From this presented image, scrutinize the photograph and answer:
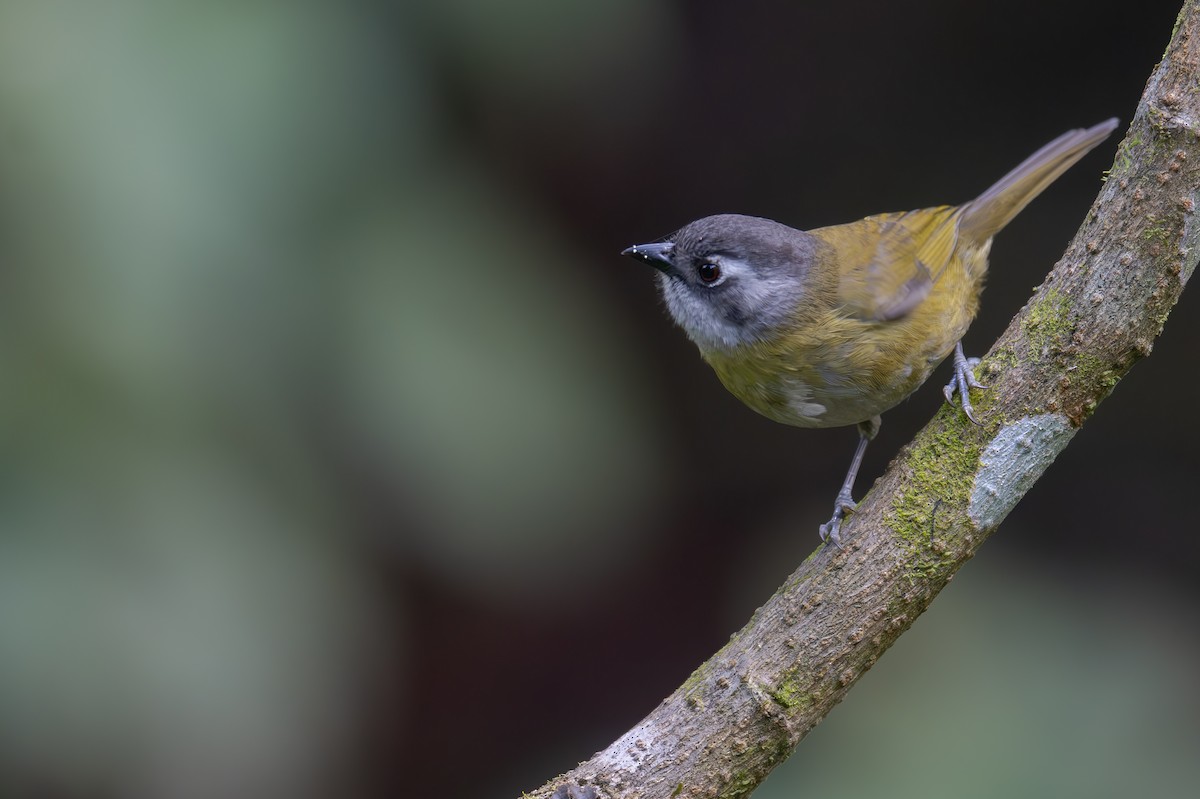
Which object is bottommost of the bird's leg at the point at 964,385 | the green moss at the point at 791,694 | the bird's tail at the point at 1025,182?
the green moss at the point at 791,694

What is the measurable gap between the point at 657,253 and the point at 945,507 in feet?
4.25

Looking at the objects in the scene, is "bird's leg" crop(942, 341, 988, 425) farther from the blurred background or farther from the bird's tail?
the blurred background

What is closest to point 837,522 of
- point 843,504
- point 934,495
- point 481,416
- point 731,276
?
point 843,504

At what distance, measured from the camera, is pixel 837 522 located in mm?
2758

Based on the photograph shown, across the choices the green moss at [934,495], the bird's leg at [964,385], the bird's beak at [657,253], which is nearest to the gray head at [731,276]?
the bird's beak at [657,253]

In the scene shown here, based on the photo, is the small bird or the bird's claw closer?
the bird's claw

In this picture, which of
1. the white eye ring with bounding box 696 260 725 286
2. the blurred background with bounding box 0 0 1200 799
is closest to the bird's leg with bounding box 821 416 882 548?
the white eye ring with bounding box 696 260 725 286

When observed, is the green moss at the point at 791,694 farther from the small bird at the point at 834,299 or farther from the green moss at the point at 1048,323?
the green moss at the point at 1048,323

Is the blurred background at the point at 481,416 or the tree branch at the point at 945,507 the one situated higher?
the blurred background at the point at 481,416

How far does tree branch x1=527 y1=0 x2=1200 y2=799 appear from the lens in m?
2.32

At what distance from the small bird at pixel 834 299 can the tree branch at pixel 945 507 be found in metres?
0.48

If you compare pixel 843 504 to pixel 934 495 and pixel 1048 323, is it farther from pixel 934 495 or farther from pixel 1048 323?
pixel 1048 323

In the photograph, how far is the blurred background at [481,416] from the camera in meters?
3.36

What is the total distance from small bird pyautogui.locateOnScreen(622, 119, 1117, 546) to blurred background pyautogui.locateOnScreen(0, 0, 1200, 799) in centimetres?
109
